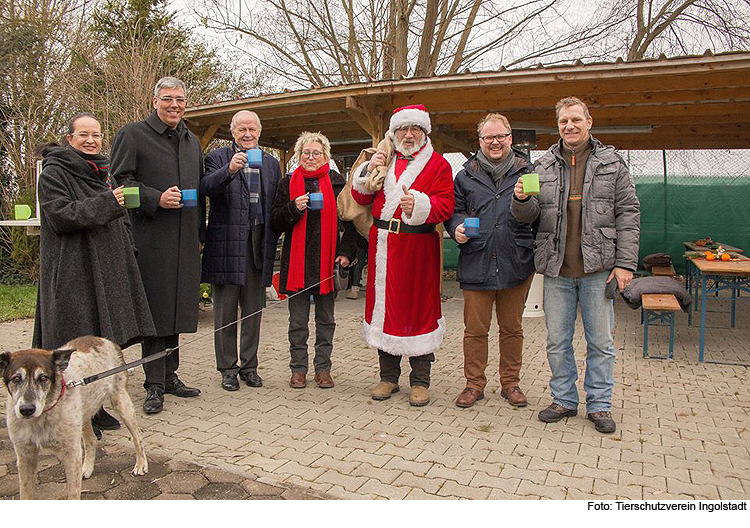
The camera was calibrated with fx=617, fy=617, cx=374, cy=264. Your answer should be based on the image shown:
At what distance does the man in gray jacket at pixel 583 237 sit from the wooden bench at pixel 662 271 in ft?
14.6

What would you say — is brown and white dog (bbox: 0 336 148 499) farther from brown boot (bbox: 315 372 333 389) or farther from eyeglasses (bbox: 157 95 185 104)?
brown boot (bbox: 315 372 333 389)

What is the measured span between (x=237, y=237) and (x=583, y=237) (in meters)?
2.46

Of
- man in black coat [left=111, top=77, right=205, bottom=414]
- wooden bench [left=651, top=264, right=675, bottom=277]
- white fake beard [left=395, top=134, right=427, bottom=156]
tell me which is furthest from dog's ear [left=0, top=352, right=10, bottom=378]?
wooden bench [left=651, top=264, right=675, bottom=277]

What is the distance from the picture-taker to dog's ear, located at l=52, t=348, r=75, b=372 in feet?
8.99

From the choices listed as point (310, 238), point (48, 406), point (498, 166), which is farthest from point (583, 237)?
point (48, 406)

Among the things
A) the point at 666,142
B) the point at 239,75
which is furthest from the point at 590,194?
the point at 239,75

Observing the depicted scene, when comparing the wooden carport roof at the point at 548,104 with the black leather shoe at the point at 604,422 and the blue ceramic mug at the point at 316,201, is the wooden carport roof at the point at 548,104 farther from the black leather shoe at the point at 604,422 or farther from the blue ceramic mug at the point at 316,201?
the black leather shoe at the point at 604,422

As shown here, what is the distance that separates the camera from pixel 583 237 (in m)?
3.89

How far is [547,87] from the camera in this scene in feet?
24.0

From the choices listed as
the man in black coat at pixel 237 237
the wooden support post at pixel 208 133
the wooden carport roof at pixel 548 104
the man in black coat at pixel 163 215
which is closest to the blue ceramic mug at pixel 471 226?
the man in black coat at pixel 237 237

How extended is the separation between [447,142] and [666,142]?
163 inches

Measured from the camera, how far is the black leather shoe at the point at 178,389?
4.76m

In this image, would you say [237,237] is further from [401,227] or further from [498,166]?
[498,166]

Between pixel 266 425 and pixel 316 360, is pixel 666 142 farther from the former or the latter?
pixel 266 425
